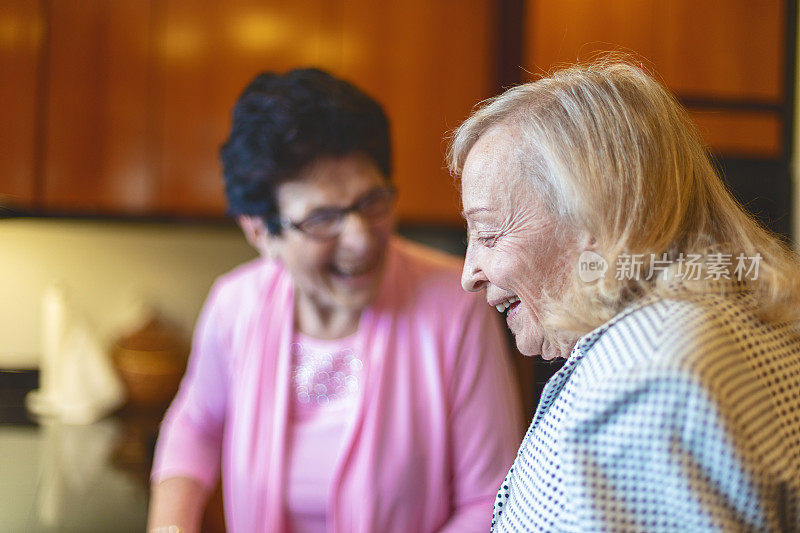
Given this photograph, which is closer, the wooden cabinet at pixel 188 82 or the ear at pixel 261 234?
the ear at pixel 261 234

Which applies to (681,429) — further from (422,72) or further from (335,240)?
(422,72)

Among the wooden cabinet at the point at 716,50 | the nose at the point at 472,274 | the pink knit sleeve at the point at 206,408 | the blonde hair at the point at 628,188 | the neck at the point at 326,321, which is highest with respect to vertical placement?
the wooden cabinet at the point at 716,50

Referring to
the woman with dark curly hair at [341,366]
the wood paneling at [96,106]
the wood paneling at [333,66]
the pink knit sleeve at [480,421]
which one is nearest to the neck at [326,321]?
the woman with dark curly hair at [341,366]

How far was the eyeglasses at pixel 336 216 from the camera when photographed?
117 centimetres

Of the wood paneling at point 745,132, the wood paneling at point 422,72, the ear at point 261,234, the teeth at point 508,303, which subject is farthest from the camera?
the wood paneling at point 745,132

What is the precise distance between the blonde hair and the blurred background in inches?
53.4

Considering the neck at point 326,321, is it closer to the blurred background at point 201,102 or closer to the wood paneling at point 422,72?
the blurred background at point 201,102

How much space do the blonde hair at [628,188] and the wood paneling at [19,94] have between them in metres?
1.89

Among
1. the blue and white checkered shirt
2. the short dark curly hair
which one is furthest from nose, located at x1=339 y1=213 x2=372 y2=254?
the blue and white checkered shirt

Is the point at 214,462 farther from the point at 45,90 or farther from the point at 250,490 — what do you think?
the point at 45,90

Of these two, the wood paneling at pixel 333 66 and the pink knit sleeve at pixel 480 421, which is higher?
the wood paneling at pixel 333 66

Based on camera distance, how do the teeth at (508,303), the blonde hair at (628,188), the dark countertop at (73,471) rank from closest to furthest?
1. the blonde hair at (628,188)
2. the teeth at (508,303)
3. the dark countertop at (73,471)

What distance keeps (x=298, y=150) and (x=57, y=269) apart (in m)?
1.71

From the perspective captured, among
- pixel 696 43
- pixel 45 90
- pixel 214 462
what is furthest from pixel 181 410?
pixel 696 43
